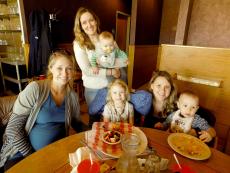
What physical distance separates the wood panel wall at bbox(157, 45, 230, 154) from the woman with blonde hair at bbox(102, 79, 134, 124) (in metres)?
0.94

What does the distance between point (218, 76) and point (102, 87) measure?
4.25 ft

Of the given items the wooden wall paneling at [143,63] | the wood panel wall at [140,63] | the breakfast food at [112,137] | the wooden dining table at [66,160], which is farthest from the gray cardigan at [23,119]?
the wooden wall paneling at [143,63]

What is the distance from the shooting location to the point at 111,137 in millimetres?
1062

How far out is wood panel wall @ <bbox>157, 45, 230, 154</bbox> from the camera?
1970mm

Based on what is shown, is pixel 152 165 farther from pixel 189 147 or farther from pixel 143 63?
pixel 143 63

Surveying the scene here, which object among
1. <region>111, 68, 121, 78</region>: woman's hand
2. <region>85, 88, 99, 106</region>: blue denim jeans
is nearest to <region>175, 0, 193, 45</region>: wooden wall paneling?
<region>111, 68, 121, 78</region>: woman's hand

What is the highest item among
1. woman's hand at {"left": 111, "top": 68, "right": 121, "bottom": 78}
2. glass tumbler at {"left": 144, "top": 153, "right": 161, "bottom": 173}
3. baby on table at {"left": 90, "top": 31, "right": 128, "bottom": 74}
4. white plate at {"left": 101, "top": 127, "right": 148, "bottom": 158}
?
baby on table at {"left": 90, "top": 31, "right": 128, "bottom": 74}

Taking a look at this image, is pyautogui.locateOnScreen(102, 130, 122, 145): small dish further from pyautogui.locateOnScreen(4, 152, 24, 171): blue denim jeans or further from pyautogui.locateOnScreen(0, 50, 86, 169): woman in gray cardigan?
pyautogui.locateOnScreen(4, 152, 24, 171): blue denim jeans

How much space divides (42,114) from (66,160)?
518mm

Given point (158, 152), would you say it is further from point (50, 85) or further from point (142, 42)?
point (142, 42)

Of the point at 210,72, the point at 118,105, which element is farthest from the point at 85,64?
the point at 210,72

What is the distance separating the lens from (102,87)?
172 cm

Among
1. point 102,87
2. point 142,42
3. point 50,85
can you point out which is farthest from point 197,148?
point 142,42

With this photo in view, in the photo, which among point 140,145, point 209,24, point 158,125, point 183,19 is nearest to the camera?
point 140,145
